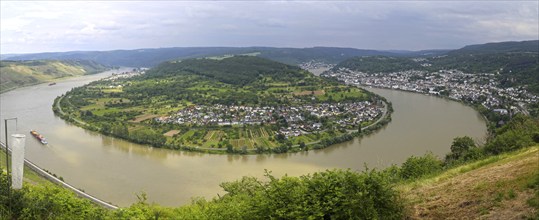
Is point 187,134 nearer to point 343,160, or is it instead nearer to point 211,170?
point 211,170

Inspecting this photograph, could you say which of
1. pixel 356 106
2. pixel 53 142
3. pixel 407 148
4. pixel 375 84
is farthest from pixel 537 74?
pixel 53 142

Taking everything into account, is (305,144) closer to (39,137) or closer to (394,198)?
(394,198)

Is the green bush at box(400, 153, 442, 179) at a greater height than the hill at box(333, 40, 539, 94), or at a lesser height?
lesser

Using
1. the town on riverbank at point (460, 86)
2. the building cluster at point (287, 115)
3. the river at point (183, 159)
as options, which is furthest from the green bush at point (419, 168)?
the town on riverbank at point (460, 86)

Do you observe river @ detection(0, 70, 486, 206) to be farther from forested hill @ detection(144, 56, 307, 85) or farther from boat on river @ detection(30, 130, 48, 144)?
forested hill @ detection(144, 56, 307, 85)

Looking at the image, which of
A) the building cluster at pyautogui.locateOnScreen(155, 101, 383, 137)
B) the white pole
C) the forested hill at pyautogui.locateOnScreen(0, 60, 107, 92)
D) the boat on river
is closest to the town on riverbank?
the building cluster at pyautogui.locateOnScreen(155, 101, 383, 137)

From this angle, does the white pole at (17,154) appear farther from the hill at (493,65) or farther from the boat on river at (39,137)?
the hill at (493,65)
